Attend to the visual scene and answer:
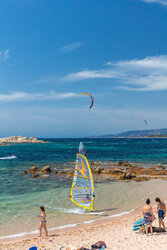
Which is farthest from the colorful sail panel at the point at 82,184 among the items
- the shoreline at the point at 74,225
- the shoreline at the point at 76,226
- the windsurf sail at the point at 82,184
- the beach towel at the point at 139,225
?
the beach towel at the point at 139,225

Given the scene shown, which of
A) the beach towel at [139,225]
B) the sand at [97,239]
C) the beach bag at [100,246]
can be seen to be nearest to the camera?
the beach bag at [100,246]

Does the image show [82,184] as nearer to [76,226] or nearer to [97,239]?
[76,226]

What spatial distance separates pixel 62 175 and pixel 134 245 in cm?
1848

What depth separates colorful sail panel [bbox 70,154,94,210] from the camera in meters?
13.9

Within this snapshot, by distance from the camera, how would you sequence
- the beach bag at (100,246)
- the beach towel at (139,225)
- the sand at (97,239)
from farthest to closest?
1. the beach towel at (139,225)
2. the sand at (97,239)
3. the beach bag at (100,246)

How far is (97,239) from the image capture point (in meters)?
9.60

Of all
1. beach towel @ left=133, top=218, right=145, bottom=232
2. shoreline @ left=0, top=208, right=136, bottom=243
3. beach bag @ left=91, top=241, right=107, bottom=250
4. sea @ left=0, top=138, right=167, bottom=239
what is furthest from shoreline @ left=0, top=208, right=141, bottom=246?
beach bag @ left=91, top=241, right=107, bottom=250

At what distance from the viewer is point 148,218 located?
9.38 meters

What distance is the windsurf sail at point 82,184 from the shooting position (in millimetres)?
13887

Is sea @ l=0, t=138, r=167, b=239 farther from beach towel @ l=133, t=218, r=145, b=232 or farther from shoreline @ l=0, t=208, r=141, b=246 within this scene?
beach towel @ l=133, t=218, r=145, b=232

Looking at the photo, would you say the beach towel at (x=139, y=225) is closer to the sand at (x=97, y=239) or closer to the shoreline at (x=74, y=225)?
the sand at (x=97, y=239)

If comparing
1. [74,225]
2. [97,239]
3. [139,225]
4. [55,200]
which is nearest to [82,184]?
[74,225]

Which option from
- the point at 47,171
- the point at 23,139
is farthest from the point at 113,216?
the point at 23,139

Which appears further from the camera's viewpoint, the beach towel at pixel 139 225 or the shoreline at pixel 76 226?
the shoreline at pixel 76 226
